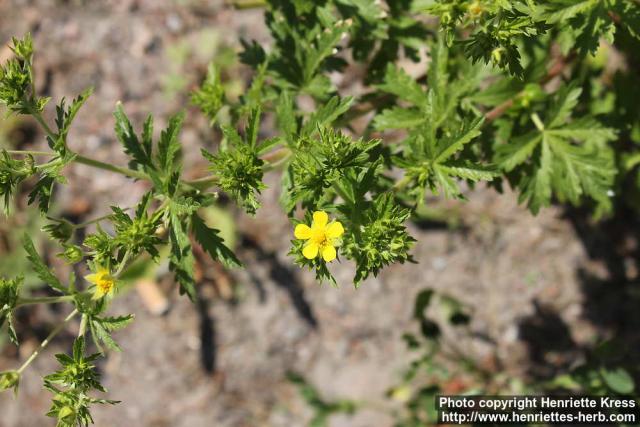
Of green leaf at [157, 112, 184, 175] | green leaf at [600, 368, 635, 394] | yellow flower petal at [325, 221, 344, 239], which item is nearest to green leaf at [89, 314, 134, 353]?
green leaf at [157, 112, 184, 175]

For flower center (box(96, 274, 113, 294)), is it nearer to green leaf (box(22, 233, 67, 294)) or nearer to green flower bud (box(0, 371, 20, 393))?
green leaf (box(22, 233, 67, 294))

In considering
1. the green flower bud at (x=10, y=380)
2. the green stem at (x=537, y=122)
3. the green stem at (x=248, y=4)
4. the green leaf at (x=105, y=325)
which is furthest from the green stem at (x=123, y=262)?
the green stem at (x=537, y=122)

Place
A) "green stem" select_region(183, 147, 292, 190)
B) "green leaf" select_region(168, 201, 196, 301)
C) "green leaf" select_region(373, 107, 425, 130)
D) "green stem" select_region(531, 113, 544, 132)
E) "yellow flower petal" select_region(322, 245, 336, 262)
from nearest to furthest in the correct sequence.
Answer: "yellow flower petal" select_region(322, 245, 336, 262), "green leaf" select_region(168, 201, 196, 301), "green stem" select_region(183, 147, 292, 190), "green leaf" select_region(373, 107, 425, 130), "green stem" select_region(531, 113, 544, 132)

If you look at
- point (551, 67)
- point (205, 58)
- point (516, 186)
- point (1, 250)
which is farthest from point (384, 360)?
point (1, 250)

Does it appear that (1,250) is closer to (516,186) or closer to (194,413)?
(194,413)

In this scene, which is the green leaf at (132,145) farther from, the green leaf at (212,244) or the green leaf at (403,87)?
the green leaf at (403,87)

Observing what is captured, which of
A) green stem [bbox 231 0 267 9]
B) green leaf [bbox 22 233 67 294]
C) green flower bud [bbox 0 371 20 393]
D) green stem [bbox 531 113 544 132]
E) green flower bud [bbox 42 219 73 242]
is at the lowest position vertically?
green flower bud [bbox 0 371 20 393]

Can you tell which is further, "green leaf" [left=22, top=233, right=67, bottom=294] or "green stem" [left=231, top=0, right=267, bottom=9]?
"green stem" [left=231, top=0, right=267, bottom=9]
